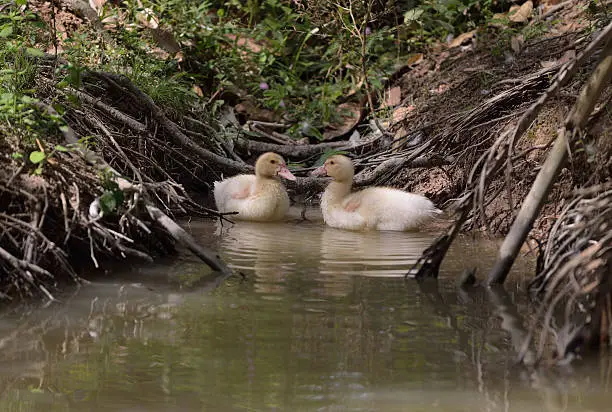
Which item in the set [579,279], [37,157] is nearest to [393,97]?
[37,157]

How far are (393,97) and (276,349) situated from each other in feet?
24.7

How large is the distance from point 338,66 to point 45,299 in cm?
758

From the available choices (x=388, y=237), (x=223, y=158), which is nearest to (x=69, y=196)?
(x=388, y=237)

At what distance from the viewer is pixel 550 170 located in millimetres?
5277

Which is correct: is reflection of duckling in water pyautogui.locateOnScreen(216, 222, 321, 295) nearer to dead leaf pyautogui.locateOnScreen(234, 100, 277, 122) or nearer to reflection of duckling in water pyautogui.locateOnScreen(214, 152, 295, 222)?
reflection of duckling in water pyautogui.locateOnScreen(214, 152, 295, 222)

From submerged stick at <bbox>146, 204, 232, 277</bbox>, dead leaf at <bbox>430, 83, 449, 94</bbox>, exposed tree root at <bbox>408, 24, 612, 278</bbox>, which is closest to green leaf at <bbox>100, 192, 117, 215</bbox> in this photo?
submerged stick at <bbox>146, 204, 232, 277</bbox>

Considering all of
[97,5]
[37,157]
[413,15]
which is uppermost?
[413,15]

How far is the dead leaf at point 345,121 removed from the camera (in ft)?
37.5

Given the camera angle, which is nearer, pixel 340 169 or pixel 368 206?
pixel 368 206

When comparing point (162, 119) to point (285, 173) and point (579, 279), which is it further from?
point (579, 279)

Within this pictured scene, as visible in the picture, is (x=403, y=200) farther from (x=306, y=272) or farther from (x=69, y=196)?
(x=69, y=196)

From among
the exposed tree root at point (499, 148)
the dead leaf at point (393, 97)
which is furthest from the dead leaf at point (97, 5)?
the exposed tree root at point (499, 148)

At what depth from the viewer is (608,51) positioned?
540cm

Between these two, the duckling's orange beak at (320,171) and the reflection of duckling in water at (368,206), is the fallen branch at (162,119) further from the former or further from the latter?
the reflection of duckling in water at (368,206)
